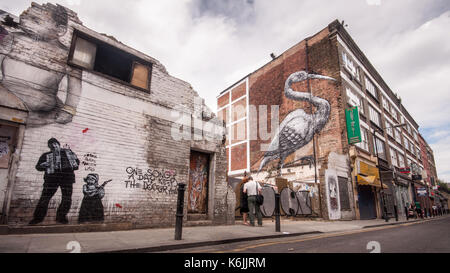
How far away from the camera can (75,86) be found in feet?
21.5

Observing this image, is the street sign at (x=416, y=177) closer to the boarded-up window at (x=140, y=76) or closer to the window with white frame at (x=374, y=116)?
the window with white frame at (x=374, y=116)

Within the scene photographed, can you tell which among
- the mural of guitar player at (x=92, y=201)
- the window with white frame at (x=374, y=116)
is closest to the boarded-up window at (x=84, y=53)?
the mural of guitar player at (x=92, y=201)

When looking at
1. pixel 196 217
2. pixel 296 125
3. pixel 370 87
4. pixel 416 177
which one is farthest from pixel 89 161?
pixel 416 177

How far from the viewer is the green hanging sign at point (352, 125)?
15961mm

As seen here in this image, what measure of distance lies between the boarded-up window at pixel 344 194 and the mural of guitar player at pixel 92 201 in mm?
14034

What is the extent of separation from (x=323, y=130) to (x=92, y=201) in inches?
619

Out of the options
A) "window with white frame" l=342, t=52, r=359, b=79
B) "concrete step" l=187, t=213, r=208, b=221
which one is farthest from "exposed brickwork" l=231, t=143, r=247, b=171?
"concrete step" l=187, t=213, r=208, b=221

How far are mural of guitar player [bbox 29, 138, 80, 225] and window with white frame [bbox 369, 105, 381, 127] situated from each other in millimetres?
22812

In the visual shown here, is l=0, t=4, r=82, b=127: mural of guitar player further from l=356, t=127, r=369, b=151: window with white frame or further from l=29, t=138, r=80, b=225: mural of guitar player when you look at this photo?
l=356, t=127, r=369, b=151: window with white frame

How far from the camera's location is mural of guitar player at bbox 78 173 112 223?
6.15 m

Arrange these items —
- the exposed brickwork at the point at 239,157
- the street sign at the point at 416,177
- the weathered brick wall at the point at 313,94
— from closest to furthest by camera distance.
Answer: the weathered brick wall at the point at 313,94
the exposed brickwork at the point at 239,157
the street sign at the point at 416,177

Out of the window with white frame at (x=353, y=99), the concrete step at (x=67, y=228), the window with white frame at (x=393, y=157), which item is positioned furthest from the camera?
the window with white frame at (x=393, y=157)
